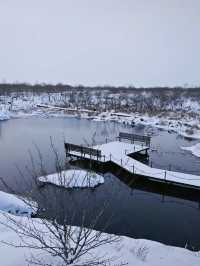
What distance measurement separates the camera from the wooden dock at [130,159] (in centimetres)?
1535

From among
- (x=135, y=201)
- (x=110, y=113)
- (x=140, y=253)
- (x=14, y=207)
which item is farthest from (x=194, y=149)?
(x=110, y=113)

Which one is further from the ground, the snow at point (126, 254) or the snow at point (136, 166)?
the snow at point (126, 254)

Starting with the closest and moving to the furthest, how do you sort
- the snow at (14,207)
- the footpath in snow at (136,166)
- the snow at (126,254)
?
the snow at (126,254) → the snow at (14,207) → the footpath in snow at (136,166)

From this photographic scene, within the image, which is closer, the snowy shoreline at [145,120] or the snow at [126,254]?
the snow at [126,254]

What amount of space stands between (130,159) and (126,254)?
41.6 feet

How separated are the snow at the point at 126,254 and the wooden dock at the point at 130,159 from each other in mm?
7354

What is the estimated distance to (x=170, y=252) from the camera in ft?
24.1

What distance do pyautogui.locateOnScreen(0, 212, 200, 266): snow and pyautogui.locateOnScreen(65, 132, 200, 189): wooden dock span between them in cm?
735

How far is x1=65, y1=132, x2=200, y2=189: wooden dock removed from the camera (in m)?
15.4

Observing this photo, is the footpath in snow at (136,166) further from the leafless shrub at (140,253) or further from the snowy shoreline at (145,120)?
Result: the snowy shoreline at (145,120)

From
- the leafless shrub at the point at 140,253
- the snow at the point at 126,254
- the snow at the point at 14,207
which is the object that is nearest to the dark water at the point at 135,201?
the snow at the point at 126,254

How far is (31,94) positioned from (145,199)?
7081 centimetres

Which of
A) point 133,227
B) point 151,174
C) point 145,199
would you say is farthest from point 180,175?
point 133,227

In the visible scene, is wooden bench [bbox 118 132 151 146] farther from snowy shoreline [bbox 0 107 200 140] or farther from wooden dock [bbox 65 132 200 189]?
snowy shoreline [bbox 0 107 200 140]
